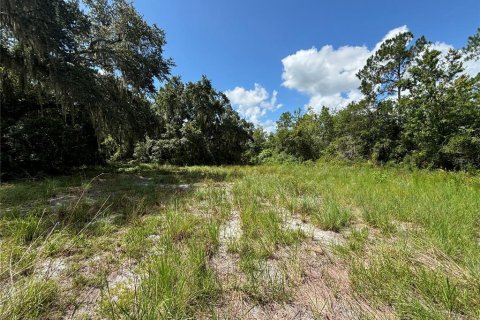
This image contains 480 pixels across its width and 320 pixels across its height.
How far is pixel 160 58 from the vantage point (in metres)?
10.6

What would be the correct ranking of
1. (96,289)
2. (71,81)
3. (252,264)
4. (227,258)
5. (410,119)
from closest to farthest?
1. (96,289)
2. (252,264)
3. (227,258)
4. (71,81)
5. (410,119)

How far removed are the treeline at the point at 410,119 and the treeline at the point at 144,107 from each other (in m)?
0.07

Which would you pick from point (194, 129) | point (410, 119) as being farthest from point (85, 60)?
point (410, 119)

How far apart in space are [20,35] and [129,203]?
22.4 feet

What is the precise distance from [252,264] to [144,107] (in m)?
9.44

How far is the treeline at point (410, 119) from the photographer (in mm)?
A: 14633

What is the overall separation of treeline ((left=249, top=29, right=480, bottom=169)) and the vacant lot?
14469 millimetres

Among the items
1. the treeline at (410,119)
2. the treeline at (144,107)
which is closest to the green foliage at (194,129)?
the treeline at (144,107)

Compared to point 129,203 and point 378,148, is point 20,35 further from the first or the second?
point 378,148

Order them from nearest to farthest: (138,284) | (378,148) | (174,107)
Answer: (138,284) → (378,148) → (174,107)

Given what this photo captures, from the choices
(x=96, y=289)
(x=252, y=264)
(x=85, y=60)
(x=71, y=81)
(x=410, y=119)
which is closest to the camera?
(x=96, y=289)

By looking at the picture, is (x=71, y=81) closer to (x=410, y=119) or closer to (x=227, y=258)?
(x=227, y=258)

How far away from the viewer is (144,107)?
32.6ft

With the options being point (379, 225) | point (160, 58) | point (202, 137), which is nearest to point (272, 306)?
point (379, 225)
